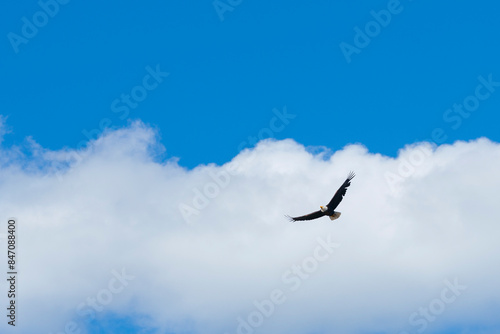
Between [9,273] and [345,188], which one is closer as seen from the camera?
[345,188]

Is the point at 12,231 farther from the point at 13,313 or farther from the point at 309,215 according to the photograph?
the point at 309,215

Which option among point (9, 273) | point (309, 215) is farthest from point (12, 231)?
point (309, 215)

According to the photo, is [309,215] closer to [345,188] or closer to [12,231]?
[345,188]

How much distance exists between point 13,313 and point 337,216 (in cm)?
3889

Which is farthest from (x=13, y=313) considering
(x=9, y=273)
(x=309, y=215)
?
(x=309, y=215)

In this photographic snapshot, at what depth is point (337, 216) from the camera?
3706 inches

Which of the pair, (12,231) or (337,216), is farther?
(12,231)

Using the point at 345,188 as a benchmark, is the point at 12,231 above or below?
above

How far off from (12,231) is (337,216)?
1449 inches

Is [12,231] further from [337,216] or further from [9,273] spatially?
[337,216]

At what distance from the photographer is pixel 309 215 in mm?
93750

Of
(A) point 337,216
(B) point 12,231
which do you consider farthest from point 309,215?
(B) point 12,231

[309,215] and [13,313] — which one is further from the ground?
[13,313]

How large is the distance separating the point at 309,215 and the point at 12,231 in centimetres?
3394
